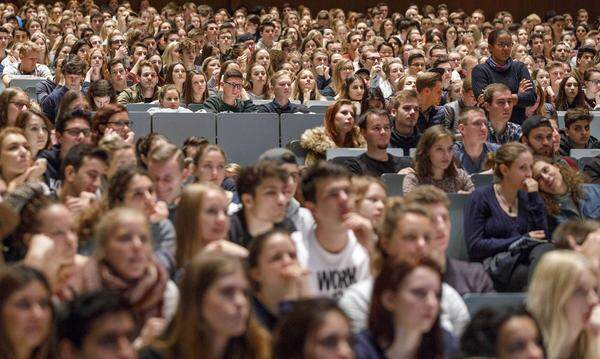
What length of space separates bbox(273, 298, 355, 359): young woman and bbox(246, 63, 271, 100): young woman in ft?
17.6

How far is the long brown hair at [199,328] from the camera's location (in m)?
3.07

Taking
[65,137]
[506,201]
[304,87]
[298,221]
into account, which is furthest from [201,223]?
[304,87]

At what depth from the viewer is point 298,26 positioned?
12211 mm

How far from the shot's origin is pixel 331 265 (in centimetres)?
392

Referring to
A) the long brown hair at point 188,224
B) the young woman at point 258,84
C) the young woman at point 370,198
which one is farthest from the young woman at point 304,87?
the long brown hair at point 188,224

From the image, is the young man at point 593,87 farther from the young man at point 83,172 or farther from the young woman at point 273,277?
the young woman at point 273,277

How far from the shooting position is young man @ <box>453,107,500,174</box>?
6031 millimetres

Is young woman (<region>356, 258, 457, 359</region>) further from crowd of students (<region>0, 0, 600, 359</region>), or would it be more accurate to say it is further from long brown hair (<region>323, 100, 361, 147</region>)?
long brown hair (<region>323, 100, 361, 147</region>)

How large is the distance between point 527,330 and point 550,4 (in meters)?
13.2

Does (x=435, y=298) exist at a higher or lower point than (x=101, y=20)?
lower

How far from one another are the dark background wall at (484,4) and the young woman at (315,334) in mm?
12860

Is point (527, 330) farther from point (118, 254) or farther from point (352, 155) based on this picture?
point (352, 155)

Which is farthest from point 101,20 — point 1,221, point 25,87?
point 1,221

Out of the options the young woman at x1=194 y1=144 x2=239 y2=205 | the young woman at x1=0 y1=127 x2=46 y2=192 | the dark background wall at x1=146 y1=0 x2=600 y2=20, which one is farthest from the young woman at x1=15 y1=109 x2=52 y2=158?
the dark background wall at x1=146 y1=0 x2=600 y2=20
